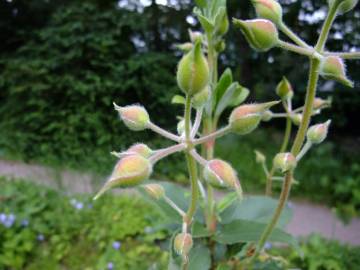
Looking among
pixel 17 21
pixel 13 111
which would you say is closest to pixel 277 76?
pixel 13 111

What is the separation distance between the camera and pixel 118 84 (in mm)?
3738

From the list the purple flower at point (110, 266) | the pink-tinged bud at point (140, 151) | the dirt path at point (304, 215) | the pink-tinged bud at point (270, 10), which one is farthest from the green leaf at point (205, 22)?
the dirt path at point (304, 215)

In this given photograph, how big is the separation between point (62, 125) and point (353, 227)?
8.63 feet

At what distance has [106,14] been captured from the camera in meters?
3.90

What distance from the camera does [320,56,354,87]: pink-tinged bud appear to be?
44 cm

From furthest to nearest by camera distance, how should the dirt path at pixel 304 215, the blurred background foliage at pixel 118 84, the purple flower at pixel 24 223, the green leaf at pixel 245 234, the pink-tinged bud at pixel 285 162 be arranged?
1. the blurred background foliage at pixel 118 84
2. the dirt path at pixel 304 215
3. the purple flower at pixel 24 223
4. the green leaf at pixel 245 234
5. the pink-tinged bud at pixel 285 162

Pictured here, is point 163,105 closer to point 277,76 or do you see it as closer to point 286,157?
point 277,76

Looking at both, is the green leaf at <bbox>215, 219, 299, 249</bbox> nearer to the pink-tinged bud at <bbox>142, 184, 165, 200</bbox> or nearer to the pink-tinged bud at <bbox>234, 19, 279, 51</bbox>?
the pink-tinged bud at <bbox>142, 184, 165, 200</bbox>

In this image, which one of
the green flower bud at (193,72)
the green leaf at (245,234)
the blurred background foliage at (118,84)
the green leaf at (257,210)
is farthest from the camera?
the blurred background foliage at (118,84)

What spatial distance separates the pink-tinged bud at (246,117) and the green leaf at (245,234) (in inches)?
8.4

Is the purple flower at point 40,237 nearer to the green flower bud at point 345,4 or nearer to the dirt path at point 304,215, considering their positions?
the dirt path at point 304,215

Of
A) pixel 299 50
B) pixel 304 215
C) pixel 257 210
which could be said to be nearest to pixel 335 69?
pixel 299 50

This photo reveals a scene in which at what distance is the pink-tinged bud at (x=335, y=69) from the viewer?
1.44 ft

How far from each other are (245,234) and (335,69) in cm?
31
